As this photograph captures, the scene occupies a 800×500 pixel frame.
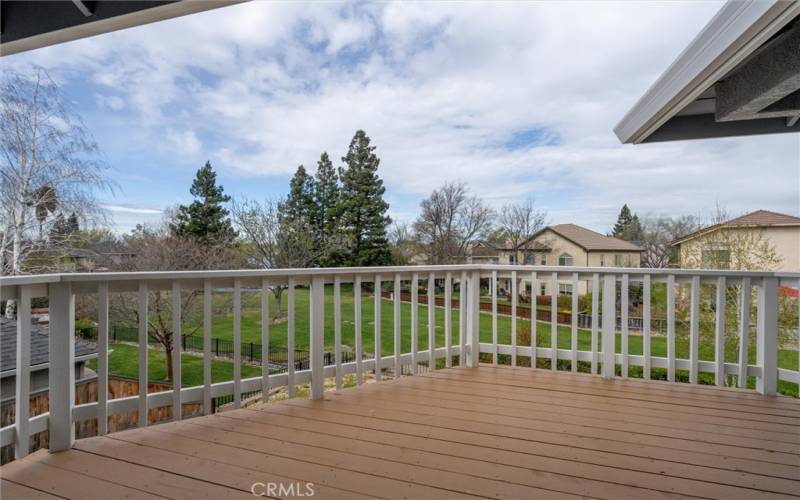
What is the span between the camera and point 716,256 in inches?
346

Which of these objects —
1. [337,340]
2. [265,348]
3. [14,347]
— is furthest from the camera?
[14,347]

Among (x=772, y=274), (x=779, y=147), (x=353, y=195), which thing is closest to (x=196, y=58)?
(x=353, y=195)

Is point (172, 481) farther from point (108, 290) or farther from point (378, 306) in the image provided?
point (378, 306)

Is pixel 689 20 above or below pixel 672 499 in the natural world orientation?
above

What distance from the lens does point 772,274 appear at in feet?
9.27

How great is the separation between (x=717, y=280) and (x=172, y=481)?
3.75 meters

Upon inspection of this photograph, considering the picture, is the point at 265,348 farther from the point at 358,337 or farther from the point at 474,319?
the point at 474,319

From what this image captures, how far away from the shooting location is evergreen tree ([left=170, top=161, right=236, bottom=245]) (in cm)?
1275

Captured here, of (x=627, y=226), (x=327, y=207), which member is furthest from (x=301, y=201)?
(x=627, y=226)

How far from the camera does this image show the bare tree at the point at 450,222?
14570 millimetres

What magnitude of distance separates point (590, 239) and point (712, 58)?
1307cm

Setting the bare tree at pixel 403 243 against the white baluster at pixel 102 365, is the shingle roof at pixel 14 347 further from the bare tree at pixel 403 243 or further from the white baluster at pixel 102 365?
the bare tree at pixel 403 243

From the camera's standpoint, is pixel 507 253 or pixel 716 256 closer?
pixel 716 256

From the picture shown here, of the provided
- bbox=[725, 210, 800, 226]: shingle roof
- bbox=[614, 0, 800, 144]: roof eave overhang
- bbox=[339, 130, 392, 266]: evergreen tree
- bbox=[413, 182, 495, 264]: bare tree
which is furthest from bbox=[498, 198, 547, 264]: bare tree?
bbox=[614, 0, 800, 144]: roof eave overhang
